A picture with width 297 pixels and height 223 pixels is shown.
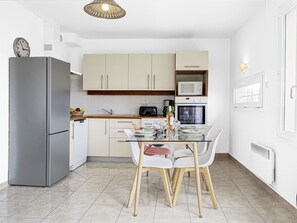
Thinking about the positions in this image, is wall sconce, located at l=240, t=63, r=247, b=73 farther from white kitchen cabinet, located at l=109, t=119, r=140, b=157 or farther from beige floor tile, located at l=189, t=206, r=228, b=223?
beige floor tile, located at l=189, t=206, r=228, b=223

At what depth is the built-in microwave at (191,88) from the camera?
5.11 m

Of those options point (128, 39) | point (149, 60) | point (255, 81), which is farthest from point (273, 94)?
point (128, 39)

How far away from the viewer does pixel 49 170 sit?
340cm

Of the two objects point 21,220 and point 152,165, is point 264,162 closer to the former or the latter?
point 152,165

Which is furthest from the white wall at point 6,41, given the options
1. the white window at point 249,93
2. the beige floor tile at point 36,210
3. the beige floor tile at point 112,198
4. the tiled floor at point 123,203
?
the white window at point 249,93

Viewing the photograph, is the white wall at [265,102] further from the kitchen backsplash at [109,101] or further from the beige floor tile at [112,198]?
the beige floor tile at [112,198]

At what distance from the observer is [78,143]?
4.59 meters

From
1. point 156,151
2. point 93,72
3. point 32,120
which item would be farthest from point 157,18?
point 32,120

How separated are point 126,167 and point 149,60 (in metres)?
2.14

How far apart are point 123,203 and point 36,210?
911 millimetres

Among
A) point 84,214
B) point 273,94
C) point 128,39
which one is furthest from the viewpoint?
point 128,39

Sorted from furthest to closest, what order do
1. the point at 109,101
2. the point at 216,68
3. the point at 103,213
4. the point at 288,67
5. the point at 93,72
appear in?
the point at 109,101, the point at 216,68, the point at 93,72, the point at 288,67, the point at 103,213

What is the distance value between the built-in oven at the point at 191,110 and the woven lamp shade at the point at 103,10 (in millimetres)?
2863

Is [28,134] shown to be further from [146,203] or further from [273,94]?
[273,94]
